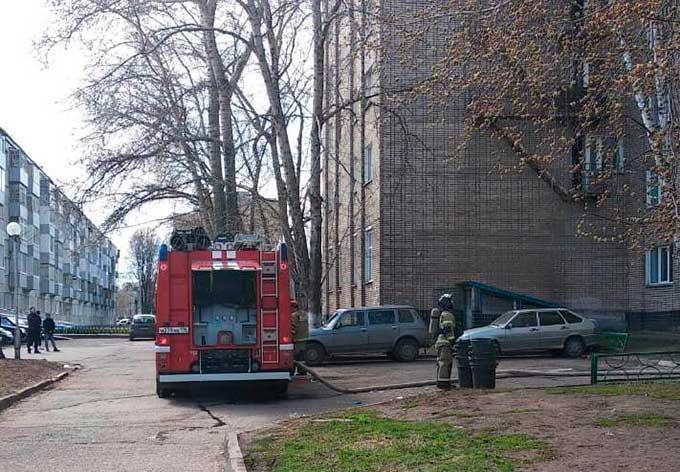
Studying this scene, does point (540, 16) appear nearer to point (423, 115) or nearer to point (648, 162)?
point (648, 162)

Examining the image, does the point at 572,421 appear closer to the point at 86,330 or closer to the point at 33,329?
A: the point at 33,329

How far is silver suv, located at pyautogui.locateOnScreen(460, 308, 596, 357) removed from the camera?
25.7 meters

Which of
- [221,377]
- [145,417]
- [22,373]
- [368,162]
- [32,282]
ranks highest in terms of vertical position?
[368,162]

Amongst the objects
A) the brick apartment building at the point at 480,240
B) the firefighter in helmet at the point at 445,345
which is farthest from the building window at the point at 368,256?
the firefighter in helmet at the point at 445,345

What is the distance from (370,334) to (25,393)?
390 inches

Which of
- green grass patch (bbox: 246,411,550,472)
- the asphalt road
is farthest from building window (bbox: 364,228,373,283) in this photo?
green grass patch (bbox: 246,411,550,472)

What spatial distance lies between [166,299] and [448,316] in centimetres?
504

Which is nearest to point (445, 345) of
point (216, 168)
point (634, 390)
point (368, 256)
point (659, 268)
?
point (634, 390)

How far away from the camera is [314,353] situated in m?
24.9

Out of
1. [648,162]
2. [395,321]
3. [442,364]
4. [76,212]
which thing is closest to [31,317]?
[76,212]

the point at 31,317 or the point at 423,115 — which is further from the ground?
the point at 423,115

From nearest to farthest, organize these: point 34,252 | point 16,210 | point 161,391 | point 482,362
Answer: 1. point 482,362
2. point 161,391
3. point 16,210
4. point 34,252

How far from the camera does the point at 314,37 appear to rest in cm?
2448

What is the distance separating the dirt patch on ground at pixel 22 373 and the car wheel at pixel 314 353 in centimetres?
658
